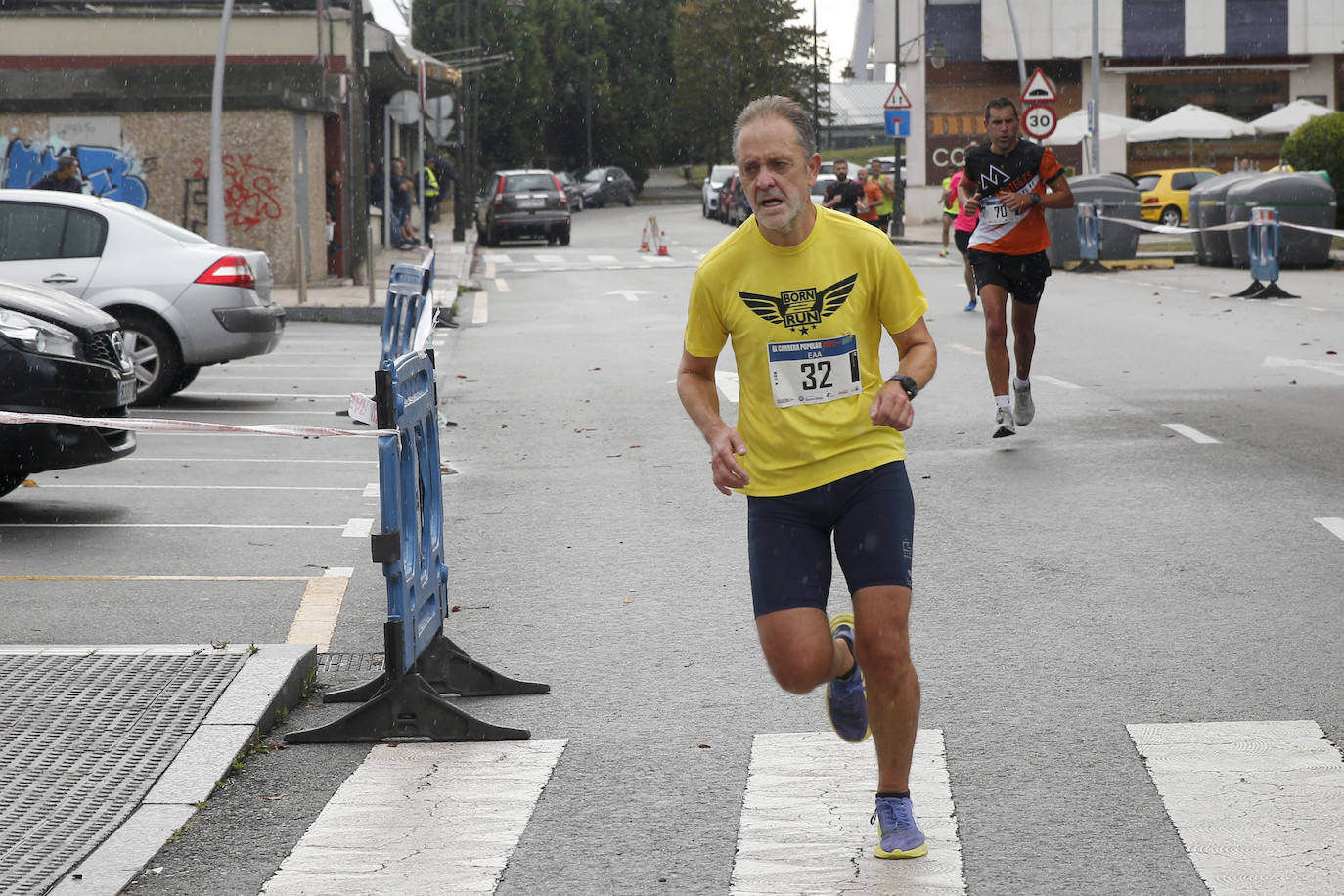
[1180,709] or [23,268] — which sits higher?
[23,268]

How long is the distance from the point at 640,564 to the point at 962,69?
49168 millimetres

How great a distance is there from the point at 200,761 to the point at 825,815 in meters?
1.76

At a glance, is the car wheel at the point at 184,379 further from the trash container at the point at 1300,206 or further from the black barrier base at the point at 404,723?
the trash container at the point at 1300,206

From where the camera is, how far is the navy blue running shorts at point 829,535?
453 centimetres

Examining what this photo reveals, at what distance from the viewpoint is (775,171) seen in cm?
452

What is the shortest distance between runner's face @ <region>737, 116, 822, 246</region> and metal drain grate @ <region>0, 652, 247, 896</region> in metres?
2.24

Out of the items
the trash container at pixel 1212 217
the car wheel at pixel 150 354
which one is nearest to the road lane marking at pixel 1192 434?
the car wheel at pixel 150 354

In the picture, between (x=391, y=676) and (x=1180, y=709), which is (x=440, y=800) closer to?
(x=391, y=676)

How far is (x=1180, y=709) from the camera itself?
5.77m

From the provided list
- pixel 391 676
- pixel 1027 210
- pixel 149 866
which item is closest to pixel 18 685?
pixel 391 676

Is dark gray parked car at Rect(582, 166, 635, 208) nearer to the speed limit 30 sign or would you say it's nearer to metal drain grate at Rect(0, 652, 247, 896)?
the speed limit 30 sign

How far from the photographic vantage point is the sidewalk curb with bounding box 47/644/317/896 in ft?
14.8

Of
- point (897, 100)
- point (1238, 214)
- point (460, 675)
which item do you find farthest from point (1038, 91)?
point (460, 675)

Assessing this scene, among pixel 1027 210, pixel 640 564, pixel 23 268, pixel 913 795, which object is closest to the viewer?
pixel 913 795
